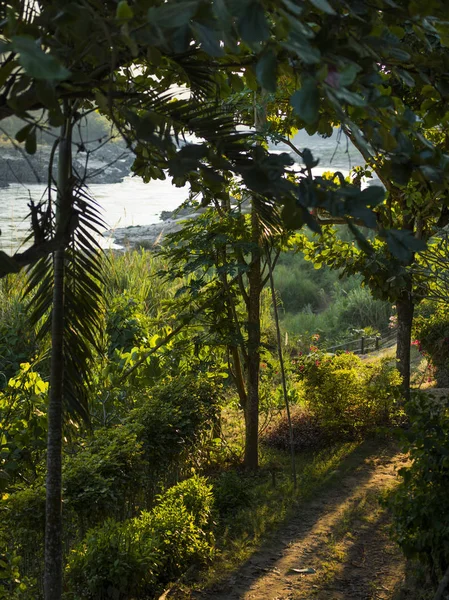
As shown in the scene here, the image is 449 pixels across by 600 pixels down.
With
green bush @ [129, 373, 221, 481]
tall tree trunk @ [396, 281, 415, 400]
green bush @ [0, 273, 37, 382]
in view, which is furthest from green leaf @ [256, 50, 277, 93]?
tall tree trunk @ [396, 281, 415, 400]

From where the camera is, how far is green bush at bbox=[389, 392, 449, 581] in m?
3.25

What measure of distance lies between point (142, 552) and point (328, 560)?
153 centimetres

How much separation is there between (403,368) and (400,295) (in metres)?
1.25

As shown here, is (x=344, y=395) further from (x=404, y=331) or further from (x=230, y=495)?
(x=230, y=495)

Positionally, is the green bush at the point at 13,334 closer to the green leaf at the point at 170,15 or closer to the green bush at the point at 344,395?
the green bush at the point at 344,395

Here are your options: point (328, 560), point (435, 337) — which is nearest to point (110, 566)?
point (328, 560)

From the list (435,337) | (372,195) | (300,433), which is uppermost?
(372,195)

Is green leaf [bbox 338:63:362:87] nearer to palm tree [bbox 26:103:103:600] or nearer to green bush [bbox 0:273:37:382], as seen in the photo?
palm tree [bbox 26:103:103:600]

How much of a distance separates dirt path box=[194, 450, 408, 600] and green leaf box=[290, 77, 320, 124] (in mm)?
3597

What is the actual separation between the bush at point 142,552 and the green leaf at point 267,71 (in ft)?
11.1

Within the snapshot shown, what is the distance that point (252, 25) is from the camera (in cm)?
99

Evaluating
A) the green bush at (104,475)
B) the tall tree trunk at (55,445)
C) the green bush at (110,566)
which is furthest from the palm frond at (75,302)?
the green bush at (110,566)

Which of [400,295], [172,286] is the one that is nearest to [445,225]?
[400,295]

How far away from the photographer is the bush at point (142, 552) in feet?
12.9
